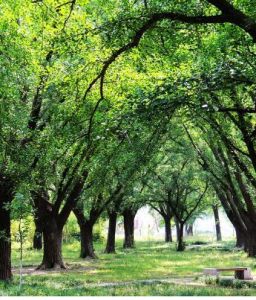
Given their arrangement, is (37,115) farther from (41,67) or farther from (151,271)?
(151,271)

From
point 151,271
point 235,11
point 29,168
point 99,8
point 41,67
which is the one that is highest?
point 99,8

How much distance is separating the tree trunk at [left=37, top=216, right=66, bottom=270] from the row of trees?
3.8 inches

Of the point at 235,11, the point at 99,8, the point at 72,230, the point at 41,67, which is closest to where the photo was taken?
the point at 235,11

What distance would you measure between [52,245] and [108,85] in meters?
10.6

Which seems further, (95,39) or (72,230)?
(72,230)

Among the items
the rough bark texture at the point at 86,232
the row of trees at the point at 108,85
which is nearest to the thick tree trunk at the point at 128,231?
the rough bark texture at the point at 86,232

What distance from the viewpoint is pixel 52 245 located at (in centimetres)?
2319

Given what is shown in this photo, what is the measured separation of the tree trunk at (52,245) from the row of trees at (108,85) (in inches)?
3.8

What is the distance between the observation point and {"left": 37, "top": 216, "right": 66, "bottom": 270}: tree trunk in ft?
75.3

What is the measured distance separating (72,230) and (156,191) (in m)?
15.5

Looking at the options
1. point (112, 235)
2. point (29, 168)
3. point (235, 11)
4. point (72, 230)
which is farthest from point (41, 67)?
point (72, 230)

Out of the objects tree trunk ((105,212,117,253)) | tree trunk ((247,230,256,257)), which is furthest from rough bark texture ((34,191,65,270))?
tree trunk ((105,212,117,253))

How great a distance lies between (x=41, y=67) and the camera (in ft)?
49.4

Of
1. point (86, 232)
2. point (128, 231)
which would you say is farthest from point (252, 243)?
point (128, 231)
